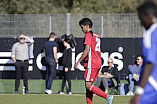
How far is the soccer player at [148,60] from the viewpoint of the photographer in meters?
4.55

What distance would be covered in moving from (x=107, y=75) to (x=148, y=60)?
31.9 ft

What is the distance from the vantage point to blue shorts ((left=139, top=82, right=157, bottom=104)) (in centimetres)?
464

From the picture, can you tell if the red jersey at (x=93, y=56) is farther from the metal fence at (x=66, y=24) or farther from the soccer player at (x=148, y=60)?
the metal fence at (x=66, y=24)

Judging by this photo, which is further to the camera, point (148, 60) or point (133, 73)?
point (133, 73)

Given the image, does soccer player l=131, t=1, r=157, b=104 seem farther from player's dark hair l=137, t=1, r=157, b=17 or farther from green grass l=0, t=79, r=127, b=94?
green grass l=0, t=79, r=127, b=94

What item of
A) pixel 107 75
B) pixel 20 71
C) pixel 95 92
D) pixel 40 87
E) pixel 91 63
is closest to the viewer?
pixel 95 92

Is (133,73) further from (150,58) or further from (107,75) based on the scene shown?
(150,58)

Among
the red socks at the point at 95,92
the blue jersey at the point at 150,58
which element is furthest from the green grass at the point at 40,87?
the blue jersey at the point at 150,58

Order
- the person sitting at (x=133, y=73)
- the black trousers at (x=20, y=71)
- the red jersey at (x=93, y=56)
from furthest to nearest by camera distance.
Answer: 1. the black trousers at (x=20, y=71)
2. the person sitting at (x=133, y=73)
3. the red jersey at (x=93, y=56)

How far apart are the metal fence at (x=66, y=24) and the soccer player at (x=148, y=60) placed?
34.3ft

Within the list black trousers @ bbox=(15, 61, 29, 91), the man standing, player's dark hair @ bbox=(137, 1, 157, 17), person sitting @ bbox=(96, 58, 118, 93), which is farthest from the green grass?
player's dark hair @ bbox=(137, 1, 157, 17)

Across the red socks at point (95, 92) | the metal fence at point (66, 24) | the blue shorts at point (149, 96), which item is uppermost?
the metal fence at point (66, 24)

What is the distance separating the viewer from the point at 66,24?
15.5 m

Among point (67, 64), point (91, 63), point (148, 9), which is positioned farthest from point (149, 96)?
point (67, 64)
